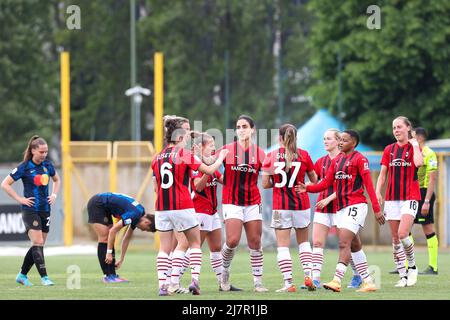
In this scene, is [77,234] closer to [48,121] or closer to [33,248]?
[33,248]

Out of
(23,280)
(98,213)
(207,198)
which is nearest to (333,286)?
(207,198)

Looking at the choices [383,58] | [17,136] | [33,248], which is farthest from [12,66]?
[33,248]

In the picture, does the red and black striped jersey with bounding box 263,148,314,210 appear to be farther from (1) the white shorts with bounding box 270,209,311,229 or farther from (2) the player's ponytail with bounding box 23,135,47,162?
(2) the player's ponytail with bounding box 23,135,47,162

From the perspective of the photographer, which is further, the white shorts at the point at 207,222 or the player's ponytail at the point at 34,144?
the player's ponytail at the point at 34,144

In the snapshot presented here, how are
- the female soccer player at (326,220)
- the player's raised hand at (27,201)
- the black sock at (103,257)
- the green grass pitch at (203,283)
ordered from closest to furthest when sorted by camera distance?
1. the green grass pitch at (203,283)
2. the female soccer player at (326,220)
3. the player's raised hand at (27,201)
4. the black sock at (103,257)

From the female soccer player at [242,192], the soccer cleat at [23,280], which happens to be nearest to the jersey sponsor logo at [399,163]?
the female soccer player at [242,192]

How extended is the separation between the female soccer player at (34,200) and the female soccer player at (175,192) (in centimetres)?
286

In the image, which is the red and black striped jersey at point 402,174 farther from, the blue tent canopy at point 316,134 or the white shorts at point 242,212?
the blue tent canopy at point 316,134

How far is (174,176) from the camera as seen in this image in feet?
49.5

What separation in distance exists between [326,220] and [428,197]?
3.54 m

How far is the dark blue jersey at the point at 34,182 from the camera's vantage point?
1753 cm

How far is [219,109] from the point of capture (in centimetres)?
5506

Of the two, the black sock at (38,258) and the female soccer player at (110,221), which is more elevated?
the female soccer player at (110,221)

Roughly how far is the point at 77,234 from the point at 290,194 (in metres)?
17.8
